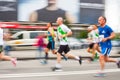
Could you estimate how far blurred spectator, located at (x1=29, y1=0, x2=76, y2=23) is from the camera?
45812 millimetres

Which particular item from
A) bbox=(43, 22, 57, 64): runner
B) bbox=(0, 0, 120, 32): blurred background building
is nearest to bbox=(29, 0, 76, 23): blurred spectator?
bbox=(0, 0, 120, 32): blurred background building

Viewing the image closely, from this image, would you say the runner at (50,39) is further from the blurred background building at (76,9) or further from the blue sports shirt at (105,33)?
the blurred background building at (76,9)

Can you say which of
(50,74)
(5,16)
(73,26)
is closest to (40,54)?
(50,74)

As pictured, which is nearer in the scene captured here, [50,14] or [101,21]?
[101,21]

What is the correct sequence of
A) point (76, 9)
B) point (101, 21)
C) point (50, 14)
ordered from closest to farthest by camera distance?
1. point (101, 21)
2. point (50, 14)
3. point (76, 9)

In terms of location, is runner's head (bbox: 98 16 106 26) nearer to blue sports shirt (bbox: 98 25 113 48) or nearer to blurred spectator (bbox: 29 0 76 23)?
blue sports shirt (bbox: 98 25 113 48)

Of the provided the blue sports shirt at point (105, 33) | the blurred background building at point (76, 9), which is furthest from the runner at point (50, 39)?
the blurred background building at point (76, 9)

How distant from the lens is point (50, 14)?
152ft

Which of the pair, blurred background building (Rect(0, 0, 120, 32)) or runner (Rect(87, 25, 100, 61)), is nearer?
runner (Rect(87, 25, 100, 61))

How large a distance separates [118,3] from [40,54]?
3840 centimetres

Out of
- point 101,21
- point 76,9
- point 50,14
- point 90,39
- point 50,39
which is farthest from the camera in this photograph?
point 76,9

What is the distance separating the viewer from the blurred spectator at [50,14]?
45.8 m

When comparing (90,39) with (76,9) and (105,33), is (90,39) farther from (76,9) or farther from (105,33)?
(76,9)

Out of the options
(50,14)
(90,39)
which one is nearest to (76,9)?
(50,14)
